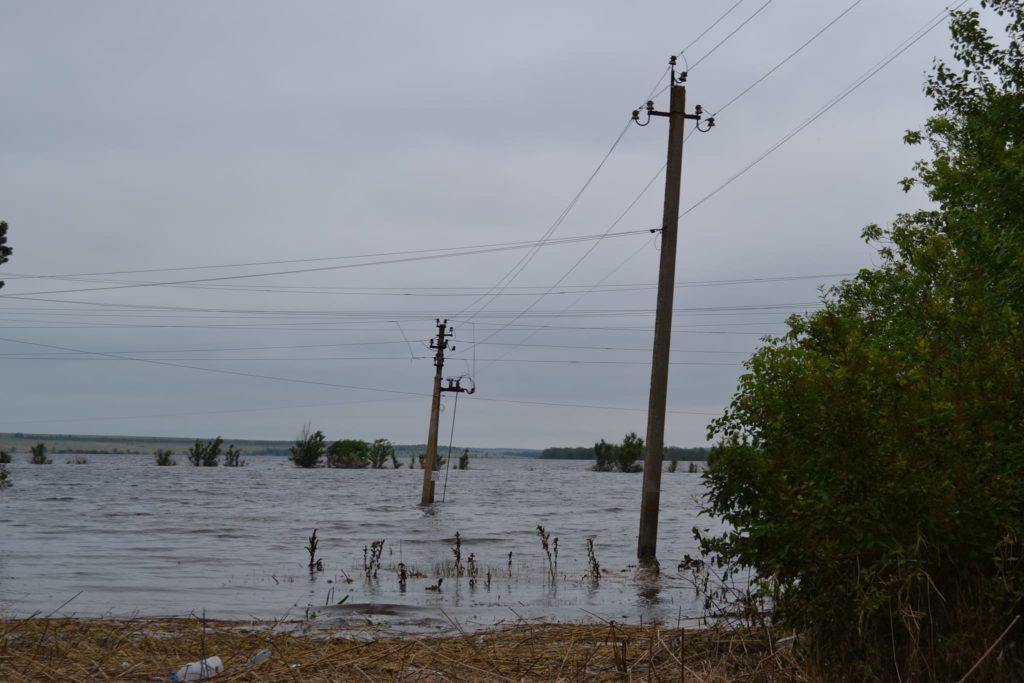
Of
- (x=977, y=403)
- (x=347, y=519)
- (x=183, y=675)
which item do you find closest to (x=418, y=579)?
(x=183, y=675)

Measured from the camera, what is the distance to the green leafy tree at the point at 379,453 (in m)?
105

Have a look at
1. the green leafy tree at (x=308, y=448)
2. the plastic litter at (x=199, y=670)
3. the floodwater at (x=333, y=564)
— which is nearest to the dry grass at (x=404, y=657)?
the plastic litter at (x=199, y=670)

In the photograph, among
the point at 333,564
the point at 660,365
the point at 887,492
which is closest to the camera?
the point at 887,492

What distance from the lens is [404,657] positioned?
263 inches

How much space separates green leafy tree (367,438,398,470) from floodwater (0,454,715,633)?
6671 cm

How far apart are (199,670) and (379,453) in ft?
338

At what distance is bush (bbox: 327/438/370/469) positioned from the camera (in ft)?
348

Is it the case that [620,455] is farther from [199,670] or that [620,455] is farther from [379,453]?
[199,670]

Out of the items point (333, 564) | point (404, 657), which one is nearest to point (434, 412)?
point (333, 564)

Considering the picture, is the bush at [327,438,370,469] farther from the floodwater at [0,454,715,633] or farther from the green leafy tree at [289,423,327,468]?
the floodwater at [0,454,715,633]

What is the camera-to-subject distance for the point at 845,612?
6.19 metres

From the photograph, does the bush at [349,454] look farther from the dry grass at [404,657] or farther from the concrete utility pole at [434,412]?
the dry grass at [404,657]

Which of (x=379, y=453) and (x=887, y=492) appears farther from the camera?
(x=379, y=453)

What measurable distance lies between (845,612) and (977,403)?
1563 mm
